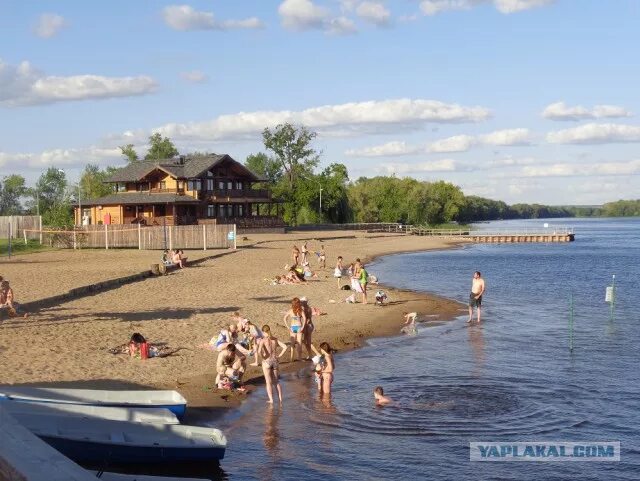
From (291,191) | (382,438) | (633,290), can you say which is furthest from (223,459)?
(291,191)

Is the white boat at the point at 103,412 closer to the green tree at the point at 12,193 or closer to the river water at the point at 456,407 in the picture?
the river water at the point at 456,407

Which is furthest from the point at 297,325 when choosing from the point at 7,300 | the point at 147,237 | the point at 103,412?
the point at 147,237

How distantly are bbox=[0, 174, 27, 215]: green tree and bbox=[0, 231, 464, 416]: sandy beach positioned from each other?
124 m

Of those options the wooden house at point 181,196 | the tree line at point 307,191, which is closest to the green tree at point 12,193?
the tree line at point 307,191

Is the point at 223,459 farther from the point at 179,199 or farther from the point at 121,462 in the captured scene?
the point at 179,199

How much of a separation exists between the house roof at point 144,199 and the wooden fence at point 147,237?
46.4 ft

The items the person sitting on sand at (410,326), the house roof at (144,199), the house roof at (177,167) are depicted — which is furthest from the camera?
the house roof at (177,167)

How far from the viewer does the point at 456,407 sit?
54.7ft

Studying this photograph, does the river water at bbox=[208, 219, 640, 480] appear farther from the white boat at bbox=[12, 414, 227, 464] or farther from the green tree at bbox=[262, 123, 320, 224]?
the green tree at bbox=[262, 123, 320, 224]

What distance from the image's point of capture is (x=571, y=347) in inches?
932

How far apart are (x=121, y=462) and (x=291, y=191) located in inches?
3805

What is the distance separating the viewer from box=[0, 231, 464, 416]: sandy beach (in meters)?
17.4

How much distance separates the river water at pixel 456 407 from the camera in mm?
13156

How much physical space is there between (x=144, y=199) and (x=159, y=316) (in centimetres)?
4847
